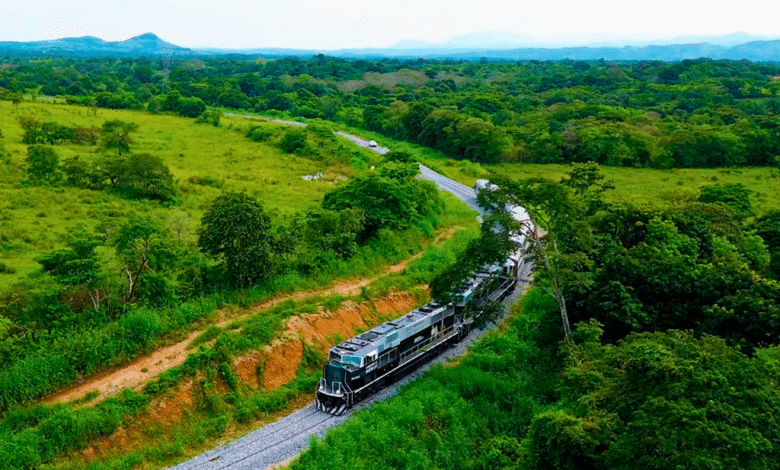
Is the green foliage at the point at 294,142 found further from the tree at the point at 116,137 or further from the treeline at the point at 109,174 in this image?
the treeline at the point at 109,174

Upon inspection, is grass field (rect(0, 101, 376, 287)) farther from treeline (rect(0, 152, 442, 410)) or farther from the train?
the train

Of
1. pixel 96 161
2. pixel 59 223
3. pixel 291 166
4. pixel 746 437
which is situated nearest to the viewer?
pixel 746 437

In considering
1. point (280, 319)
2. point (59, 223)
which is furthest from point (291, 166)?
point (280, 319)

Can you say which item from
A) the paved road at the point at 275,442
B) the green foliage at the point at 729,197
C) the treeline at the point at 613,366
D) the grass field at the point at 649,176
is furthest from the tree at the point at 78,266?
the grass field at the point at 649,176

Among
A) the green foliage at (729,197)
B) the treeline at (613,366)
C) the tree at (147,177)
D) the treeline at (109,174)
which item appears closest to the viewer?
the treeline at (613,366)

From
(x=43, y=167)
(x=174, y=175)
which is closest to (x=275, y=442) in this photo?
(x=43, y=167)

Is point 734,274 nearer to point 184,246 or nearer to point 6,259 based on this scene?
point 184,246
